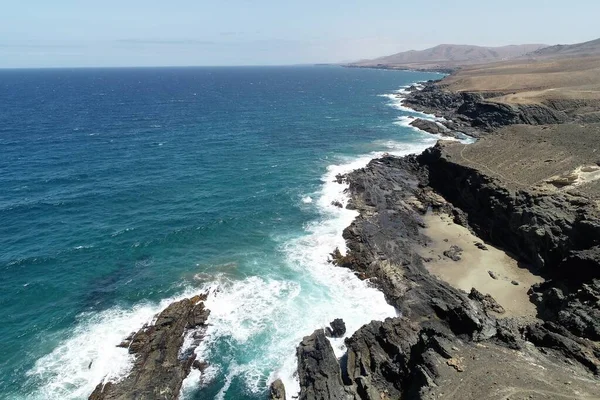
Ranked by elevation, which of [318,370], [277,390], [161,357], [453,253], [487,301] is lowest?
[277,390]

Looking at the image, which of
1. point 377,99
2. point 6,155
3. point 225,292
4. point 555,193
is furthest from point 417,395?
point 377,99

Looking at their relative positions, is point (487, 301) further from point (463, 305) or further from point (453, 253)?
point (453, 253)

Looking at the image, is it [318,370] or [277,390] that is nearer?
[277,390]

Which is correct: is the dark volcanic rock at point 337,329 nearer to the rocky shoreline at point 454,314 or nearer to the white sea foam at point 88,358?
the rocky shoreline at point 454,314

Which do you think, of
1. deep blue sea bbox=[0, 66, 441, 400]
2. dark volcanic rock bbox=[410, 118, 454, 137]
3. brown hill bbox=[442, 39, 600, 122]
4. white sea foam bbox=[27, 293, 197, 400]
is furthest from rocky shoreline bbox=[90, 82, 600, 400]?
dark volcanic rock bbox=[410, 118, 454, 137]

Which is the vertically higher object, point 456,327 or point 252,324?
point 456,327

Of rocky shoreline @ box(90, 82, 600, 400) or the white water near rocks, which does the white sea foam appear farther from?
rocky shoreline @ box(90, 82, 600, 400)

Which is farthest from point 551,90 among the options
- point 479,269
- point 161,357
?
point 161,357
